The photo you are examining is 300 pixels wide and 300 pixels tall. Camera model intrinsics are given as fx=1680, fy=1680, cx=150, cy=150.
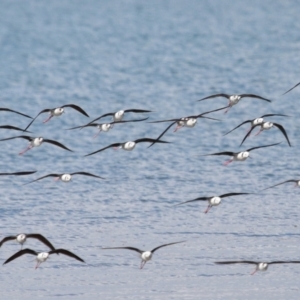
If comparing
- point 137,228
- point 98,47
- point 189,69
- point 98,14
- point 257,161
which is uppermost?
point 137,228

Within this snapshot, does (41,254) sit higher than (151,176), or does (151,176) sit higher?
(41,254)

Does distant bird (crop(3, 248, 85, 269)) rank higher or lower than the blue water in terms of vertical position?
higher

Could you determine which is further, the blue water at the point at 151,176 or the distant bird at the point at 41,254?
the blue water at the point at 151,176

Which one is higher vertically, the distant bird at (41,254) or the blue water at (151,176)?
the distant bird at (41,254)

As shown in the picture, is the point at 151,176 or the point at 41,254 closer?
the point at 41,254

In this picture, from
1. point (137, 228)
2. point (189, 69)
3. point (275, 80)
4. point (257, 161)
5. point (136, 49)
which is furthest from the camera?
point (136, 49)

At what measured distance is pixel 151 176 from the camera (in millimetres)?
36719

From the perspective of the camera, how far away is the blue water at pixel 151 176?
94.0 feet

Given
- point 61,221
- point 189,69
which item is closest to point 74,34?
point 189,69

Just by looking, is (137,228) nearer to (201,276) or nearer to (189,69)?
(201,276)

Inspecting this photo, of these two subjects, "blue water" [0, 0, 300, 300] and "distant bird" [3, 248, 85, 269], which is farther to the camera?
"blue water" [0, 0, 300, 300]

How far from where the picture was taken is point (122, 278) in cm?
2841

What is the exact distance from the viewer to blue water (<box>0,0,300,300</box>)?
28656mm

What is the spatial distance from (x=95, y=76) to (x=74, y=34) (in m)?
18.0
